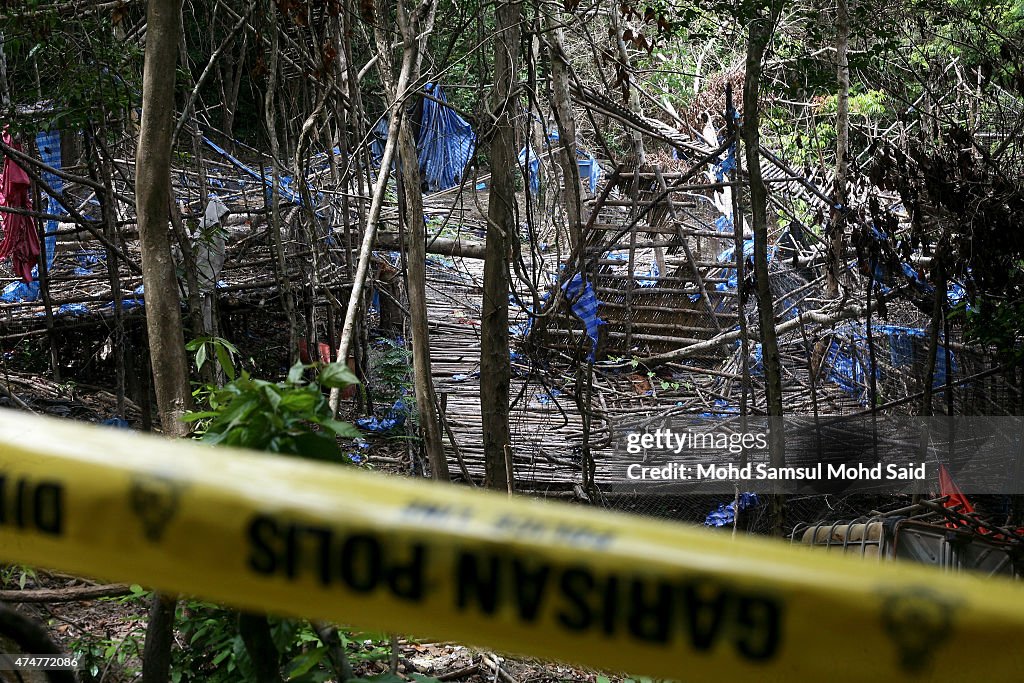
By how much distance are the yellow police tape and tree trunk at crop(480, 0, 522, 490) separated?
4.05 m

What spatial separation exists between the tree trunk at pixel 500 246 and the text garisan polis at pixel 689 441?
198 centimetres

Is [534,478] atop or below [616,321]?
below

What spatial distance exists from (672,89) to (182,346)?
1588 centimetres

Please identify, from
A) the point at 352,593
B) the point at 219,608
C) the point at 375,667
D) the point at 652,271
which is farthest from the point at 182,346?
the point at 652,271

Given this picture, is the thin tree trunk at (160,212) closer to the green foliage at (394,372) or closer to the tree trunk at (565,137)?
the tree trunk at (565,137)

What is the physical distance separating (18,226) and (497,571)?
6.80m

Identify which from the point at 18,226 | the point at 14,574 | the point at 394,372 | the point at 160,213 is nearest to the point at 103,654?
the point at 14,574

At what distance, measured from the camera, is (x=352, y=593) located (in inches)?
34.9

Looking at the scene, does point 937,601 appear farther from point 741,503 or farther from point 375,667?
point 741,503

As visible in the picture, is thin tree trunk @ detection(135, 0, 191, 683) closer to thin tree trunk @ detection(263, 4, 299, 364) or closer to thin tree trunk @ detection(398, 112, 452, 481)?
thin tree trunk @ detection(398, 112, 452, 481)

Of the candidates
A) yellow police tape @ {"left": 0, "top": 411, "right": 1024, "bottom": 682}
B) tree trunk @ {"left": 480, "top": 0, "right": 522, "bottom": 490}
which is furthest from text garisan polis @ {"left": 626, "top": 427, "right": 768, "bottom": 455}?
yellow police tape @ {"left": 0, "top": 411, "right": 1024, "bottom": 682}

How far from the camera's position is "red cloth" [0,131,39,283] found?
20.0 ft

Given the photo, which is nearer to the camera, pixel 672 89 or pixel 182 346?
pixel 182 346

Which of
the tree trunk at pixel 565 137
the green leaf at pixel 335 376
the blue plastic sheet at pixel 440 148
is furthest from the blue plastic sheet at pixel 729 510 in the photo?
the blue plastic sheet at pixel 440 148
